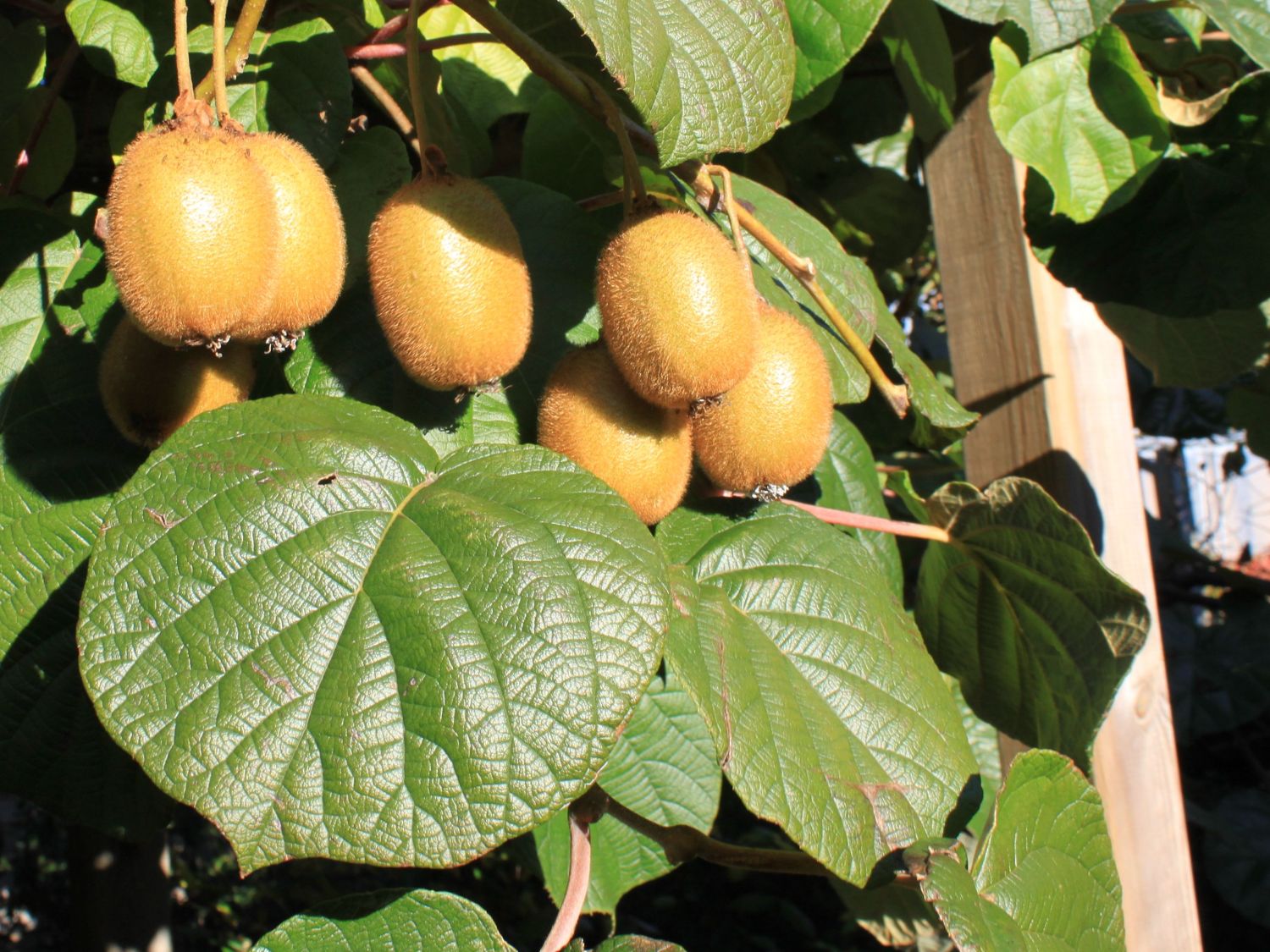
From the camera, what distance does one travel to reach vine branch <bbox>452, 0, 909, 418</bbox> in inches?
28.3

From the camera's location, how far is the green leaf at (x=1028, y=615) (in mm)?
1062

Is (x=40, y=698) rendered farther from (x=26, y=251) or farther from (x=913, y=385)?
(x=913, y=385)

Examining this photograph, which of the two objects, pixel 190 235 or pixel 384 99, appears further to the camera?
pixel 384 99

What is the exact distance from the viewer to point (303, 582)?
0.63 meters

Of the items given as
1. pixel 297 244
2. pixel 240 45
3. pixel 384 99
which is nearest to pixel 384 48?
pixel 384 99

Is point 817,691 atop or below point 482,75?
below

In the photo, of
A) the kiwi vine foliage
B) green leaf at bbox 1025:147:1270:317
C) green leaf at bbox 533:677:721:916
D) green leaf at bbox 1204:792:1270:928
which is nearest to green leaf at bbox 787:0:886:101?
the kiwi vine foliage

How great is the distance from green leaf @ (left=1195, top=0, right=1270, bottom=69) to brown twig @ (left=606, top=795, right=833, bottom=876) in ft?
3.13

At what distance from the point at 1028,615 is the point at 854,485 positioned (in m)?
0.23

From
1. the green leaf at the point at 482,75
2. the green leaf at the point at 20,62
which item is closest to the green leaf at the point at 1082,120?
the green leaf at the point at 482,75

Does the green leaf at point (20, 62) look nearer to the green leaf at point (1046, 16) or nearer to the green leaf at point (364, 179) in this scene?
the green leaf at point (364, 179)

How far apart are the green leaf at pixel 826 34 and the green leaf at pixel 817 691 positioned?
1.32 feet

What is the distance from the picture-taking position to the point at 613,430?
0.78 metres

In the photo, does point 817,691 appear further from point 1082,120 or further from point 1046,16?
point 1082,120
